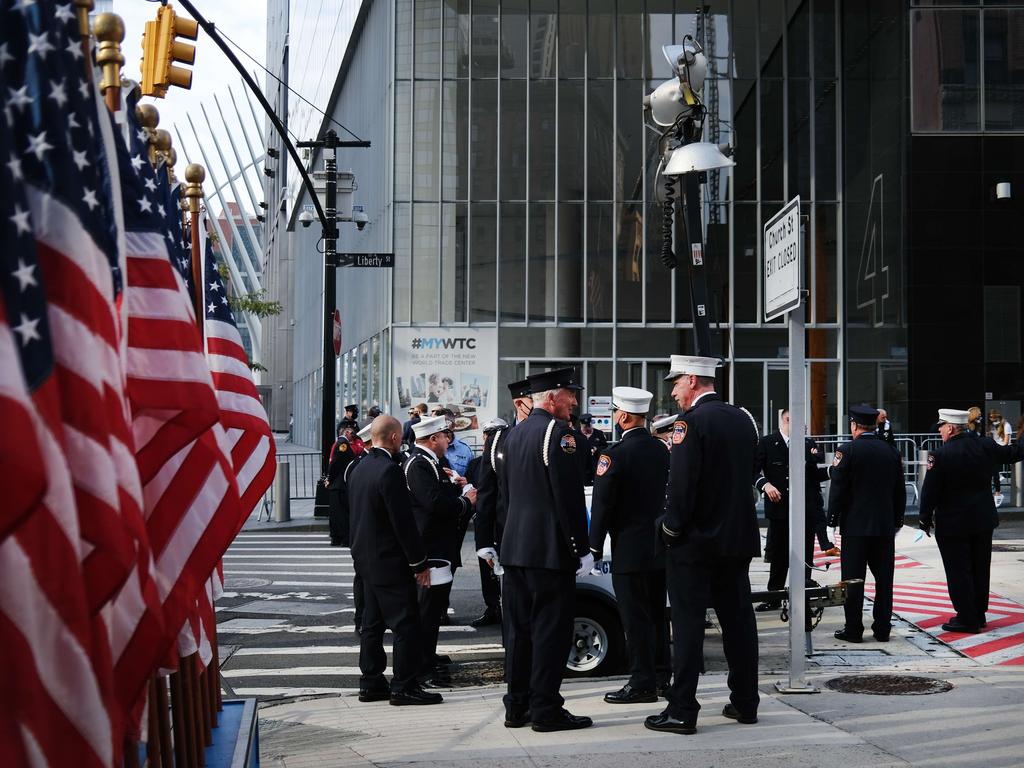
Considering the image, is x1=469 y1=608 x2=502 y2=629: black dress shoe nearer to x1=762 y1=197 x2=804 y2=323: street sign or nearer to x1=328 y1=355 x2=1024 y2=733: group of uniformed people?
x1=328 y1=355 x2=1024 y2=733: group of uniformed people

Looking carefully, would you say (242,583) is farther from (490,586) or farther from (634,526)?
(634,526)

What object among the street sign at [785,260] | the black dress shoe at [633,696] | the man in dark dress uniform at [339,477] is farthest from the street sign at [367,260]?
the black dress shoe at [633,696]

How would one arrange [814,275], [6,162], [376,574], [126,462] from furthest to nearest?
[814,275]
[376,574]
[126,462]
[6,162]

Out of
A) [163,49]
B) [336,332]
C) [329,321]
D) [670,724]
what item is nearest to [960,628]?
[670,724]

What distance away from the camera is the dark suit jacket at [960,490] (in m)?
11.1

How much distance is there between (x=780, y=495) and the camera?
13.3m

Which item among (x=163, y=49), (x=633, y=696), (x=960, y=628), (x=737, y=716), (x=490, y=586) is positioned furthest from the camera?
(x=490, y=586)

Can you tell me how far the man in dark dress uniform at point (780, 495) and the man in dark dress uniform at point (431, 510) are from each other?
15.0 feet

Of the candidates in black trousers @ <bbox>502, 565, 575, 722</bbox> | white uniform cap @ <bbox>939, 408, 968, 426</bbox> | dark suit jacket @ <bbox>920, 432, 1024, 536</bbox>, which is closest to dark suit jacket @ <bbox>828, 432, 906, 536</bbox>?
dark suit jacket @ <bbox>920, 432, 1024, 536</bbox>

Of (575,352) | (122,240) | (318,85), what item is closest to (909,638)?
(122,240)

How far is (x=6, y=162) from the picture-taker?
2.60m

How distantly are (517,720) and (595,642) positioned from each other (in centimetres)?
212

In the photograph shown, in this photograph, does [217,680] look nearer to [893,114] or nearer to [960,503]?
[960,503]

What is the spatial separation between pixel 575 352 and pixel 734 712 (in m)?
24.8
